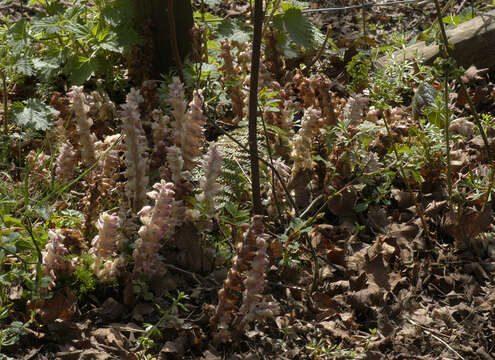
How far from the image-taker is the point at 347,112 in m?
2.96

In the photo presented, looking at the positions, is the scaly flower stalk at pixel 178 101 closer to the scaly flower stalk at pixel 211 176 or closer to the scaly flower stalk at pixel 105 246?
the scaly flower stalk at pixel 211 176

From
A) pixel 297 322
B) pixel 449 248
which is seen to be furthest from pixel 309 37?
pixel 297 322

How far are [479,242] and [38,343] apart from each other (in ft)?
6.56

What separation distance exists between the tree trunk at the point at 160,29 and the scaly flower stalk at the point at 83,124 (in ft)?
2.74

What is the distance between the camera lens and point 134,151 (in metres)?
2.44

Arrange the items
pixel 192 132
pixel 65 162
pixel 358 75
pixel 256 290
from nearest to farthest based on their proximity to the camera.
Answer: pixel 256 290
pixel 192 132
pixel 65 162
pixel 358 75

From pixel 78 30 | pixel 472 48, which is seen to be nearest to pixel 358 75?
pixel 472 48

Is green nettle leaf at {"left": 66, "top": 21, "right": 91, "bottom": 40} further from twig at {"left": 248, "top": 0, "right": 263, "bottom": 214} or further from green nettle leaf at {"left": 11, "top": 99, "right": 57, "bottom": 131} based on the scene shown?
twig at {"left": 248, "top": 0, "right": 263, "bottom": 214}

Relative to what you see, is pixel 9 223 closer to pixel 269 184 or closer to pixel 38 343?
pixel 38 343

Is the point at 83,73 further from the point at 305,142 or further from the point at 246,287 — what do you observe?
the point at 246,287

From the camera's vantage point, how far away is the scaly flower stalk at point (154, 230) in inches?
86.8

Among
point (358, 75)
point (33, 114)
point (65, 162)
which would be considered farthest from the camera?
point (358, 75)

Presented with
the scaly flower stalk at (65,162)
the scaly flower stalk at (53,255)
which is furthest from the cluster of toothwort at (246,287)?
Result: the scaly flower stalk at (65,162)

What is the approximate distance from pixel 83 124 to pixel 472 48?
2661mm
